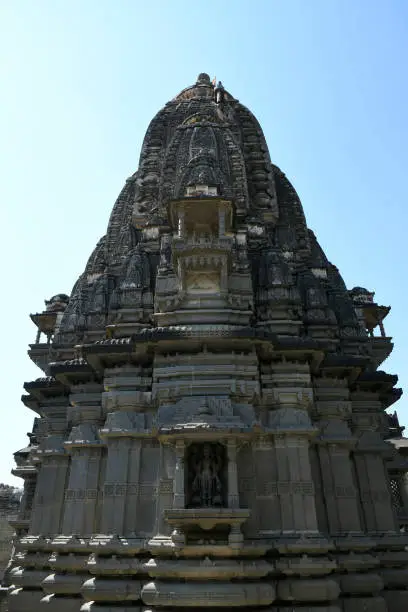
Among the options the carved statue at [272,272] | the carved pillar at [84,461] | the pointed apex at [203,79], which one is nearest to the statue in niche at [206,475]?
the carved pillar at [84,461]

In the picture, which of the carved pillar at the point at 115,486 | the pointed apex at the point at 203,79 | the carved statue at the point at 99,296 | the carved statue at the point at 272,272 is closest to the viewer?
the carved pillar at the point at 115,486

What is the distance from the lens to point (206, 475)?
45.4 feet

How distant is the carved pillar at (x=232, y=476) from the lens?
1313 cm

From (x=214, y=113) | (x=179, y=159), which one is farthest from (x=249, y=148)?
(x=179, y=159)

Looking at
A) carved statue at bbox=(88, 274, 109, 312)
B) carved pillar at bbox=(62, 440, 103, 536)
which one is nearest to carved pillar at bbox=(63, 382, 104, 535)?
carved pillar at bbox=(62, 440, 103, 536)

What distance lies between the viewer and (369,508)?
55.1 ft

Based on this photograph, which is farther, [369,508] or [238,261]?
[238,261]

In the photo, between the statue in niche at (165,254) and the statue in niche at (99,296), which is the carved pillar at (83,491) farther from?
the statue in niche at (165,254)

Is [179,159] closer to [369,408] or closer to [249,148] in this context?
[249,148]

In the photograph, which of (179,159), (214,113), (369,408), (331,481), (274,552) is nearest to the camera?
(274,552)

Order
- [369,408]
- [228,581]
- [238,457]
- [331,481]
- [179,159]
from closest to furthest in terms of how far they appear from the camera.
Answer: [228,581], [238,457], [331,481], [369,408], [179,159]

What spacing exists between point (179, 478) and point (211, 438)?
146 cm

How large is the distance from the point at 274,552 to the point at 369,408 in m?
7.61

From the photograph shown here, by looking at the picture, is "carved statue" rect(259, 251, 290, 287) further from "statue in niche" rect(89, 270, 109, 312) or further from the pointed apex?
the pointed apex
